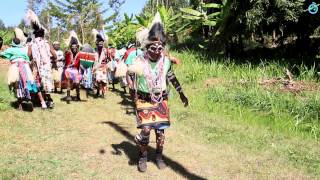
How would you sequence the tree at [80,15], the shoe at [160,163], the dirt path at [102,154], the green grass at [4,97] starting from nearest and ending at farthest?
the dirt path at [102,154]
the shoe at [160,163]
the green grass at [4,97]
the tree at [80,15]

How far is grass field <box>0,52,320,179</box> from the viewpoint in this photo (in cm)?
642

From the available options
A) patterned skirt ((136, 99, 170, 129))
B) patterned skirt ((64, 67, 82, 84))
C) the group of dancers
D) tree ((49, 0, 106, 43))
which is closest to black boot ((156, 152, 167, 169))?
the group of dancers

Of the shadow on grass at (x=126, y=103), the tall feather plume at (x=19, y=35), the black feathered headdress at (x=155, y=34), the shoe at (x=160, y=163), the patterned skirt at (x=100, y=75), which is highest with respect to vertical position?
the black feathered headdress at (x=155, y=34)

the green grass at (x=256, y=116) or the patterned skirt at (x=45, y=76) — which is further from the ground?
the patterned skirt at (x=45, y=76)

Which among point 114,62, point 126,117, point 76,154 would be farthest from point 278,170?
point 114,62

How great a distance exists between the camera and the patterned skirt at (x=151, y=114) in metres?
6.16

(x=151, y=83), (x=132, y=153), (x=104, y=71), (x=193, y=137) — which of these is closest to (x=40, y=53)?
(x=104, y=71)

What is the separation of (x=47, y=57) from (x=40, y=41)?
37 cm

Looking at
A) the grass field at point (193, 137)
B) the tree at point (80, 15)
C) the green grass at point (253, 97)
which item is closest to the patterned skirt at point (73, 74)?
the grass field at point (193, 137)

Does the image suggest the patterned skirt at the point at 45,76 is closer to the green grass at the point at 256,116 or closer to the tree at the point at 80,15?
the green grass at the point at 256,116

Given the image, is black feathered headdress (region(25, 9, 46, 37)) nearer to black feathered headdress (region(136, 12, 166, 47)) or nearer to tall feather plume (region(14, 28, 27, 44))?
tall feather plume (region(14, 28, 27, 44))

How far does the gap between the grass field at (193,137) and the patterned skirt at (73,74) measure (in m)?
0.64

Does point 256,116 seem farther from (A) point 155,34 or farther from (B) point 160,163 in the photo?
(A) point 155,34

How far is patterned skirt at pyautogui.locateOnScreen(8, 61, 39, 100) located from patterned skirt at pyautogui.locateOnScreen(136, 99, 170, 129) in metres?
4.17
